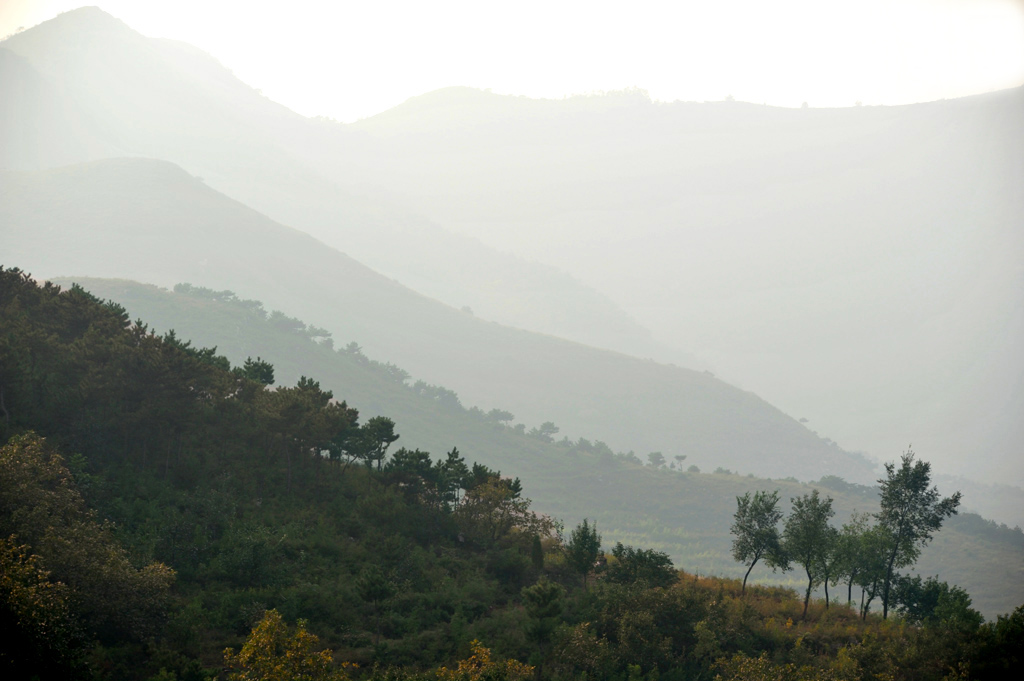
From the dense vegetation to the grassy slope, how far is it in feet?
289

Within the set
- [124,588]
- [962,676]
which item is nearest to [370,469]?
[124,588]

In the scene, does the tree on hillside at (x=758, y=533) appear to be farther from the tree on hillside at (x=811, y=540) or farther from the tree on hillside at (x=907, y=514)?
the tree on hillside at (x=907, y=514)

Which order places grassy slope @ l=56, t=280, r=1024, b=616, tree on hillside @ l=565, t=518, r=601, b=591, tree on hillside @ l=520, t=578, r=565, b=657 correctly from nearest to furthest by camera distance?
tree on hillside @ l=520, t=578, r=565, b=657 → tree on hillside @ l=565, t=518, r=601, b=591 → grassy slope @ l=56, t=280, r=1024, b=616

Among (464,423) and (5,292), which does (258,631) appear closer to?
(5,292)

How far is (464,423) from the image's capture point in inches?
7200

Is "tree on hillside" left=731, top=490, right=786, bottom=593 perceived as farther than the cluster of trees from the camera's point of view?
Yes

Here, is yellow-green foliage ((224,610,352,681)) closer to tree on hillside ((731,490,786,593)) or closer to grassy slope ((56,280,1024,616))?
tree on hillside ((731,490,786,593))

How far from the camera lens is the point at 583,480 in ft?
533

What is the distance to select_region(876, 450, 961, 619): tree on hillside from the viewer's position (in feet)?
152

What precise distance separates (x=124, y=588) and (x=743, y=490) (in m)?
153

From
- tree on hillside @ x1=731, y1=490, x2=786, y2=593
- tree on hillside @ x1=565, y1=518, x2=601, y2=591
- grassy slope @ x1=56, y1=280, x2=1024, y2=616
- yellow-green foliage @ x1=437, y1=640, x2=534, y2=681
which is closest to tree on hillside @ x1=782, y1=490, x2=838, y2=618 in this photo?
tree on hillside @ x1=731, y1=490, x2=786, y2=593

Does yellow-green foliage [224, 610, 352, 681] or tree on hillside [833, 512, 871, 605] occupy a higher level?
tree on hillside [833, 512, 871, 605]

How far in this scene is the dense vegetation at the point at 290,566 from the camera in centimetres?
2970

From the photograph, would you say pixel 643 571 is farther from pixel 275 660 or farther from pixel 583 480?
pixel 583 480
